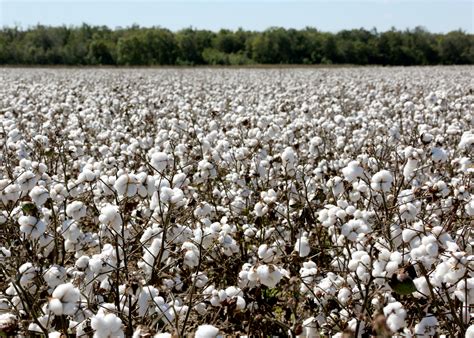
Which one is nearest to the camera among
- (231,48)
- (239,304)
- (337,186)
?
(239,304)

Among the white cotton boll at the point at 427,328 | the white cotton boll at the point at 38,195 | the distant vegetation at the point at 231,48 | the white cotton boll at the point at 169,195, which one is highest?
the distant vegetation at the point at 231,48

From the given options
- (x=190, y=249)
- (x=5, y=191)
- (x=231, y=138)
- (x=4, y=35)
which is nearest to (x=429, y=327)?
(x=190, y=249)

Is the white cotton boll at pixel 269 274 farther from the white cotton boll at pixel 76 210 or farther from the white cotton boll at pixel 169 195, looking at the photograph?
the white cotton boll at pixel 76 210

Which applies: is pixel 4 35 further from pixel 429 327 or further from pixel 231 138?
pixel 429 327

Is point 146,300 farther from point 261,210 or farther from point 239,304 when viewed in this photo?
point 261,210

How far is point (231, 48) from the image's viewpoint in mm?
77125

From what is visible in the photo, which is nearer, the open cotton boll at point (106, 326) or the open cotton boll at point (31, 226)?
the open cotton boll at point (106, 326)

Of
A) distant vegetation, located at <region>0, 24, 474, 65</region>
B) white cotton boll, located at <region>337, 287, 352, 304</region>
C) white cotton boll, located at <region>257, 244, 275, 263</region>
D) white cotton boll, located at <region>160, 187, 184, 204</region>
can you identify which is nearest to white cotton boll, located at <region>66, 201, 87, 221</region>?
white cotton boll, located at <region>160, 187, 184, 204</region>

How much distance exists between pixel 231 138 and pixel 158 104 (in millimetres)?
5988

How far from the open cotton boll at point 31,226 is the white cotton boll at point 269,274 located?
4.17 ft

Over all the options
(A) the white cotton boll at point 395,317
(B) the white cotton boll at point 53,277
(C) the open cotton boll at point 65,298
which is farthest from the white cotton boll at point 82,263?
(A) the white cotton boll at point 395,317

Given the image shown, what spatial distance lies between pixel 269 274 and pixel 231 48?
76.2m

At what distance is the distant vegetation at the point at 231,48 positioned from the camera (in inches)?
2522

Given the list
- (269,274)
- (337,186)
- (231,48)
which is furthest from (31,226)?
(231,48)
